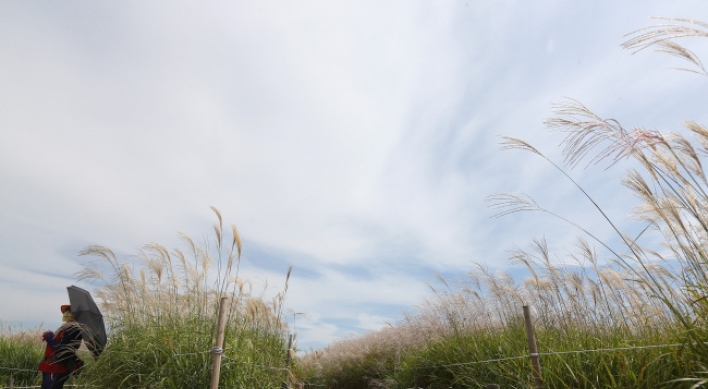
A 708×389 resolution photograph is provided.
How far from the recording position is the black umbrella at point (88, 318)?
16.4ft

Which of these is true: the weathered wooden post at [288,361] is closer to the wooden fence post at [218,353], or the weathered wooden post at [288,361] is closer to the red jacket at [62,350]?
the wooden fence post at [218,353]

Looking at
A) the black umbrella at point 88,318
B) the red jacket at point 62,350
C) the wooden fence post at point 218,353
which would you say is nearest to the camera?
the wooden fence post at point 218,353

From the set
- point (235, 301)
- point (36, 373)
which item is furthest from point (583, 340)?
point (36, 373)

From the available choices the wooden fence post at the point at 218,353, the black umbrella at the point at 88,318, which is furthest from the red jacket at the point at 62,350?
the wooden fence post at the point at 218,353

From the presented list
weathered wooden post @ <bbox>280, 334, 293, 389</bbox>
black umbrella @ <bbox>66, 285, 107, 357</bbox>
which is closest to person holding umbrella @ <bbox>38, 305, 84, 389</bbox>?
black umbrella @ <bbox>66, 285, 107, 357</bbox>

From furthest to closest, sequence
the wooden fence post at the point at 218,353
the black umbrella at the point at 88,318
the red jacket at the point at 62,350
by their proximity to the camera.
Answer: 1. the red jacket at the point at 62,350
2. the black umbrella at the point at 88,318
3. the wooden fence post at the point at 218,353

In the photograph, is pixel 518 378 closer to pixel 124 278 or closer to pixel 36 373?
pixel 124 278

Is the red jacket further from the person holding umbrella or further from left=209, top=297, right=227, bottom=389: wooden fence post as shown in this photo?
left=209, top=297, right=227, bottom=389: wooden fence post

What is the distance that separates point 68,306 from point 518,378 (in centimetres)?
506

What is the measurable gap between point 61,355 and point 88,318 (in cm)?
52

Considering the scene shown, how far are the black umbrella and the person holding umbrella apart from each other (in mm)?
118

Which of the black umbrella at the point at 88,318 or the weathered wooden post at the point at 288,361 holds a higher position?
the black umbrella at the point at 88,318

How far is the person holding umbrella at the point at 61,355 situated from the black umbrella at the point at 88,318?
0.39 feet

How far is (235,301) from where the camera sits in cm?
506
